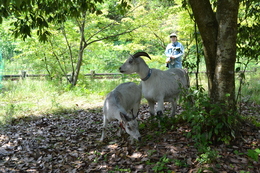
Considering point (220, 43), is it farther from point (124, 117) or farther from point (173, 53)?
point (173, 53)

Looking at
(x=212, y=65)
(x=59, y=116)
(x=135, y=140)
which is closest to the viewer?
(x=212, y=65)

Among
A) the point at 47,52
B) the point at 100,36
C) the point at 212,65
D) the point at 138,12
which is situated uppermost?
the point at 138,12

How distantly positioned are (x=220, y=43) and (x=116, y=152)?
2.56 meters

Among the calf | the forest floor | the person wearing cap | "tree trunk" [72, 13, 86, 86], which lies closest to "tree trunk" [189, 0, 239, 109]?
the forest floor

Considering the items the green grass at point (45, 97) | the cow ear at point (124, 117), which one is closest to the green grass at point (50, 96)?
the green grass at point (45, 97)

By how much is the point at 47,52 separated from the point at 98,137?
24.5ft

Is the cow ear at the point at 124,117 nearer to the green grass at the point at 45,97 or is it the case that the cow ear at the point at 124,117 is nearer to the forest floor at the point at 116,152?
the forest floor at the point at 116,152

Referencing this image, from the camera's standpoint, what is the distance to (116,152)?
4.60m

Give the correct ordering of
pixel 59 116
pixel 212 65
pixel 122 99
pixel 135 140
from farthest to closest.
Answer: pixel 59 116, pixel 122 99, pixel 135 140, pixel 212 65

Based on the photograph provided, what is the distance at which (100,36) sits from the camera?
12.5 metres

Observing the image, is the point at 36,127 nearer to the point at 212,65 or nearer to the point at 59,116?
the point at 59,116

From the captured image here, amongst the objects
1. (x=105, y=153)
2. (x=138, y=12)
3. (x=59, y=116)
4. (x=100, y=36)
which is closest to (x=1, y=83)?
(x=100, y=36)

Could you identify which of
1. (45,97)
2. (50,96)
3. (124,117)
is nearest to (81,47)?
(50,96)

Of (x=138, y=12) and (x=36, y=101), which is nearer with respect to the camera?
→ (x=36, y=101)
